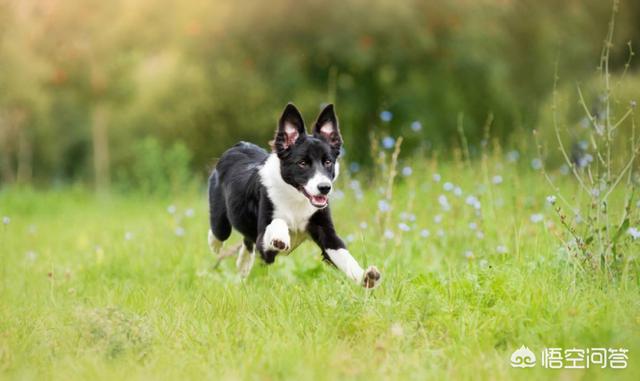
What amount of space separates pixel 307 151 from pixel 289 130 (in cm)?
23

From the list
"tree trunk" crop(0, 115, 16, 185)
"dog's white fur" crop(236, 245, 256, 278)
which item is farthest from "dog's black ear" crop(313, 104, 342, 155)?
"tree trunk" crop(0, 115, 16, 185)

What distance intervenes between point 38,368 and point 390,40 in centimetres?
1254

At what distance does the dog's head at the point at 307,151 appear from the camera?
16.0 ft

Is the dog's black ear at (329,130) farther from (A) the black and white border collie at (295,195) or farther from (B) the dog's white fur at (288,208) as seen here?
(B) the dog's white fur at (288,208)

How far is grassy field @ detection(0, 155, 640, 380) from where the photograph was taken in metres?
3.95

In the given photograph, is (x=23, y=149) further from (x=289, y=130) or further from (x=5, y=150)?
(x=289, y=130)

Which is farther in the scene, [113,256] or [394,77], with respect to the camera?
[394,77]

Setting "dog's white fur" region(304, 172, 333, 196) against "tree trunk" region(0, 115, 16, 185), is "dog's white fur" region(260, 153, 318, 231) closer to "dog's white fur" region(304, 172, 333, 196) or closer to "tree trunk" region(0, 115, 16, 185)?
"dog's white fur" region(304, 172, 333, 196)

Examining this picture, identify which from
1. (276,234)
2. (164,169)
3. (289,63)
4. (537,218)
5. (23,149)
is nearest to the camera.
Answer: (276,234)

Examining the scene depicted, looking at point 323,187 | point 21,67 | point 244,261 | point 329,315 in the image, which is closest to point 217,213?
point 244,261

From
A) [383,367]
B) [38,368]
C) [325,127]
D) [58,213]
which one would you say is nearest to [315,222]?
[325,127]

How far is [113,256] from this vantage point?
7.22m

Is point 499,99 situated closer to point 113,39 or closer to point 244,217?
point 113,39

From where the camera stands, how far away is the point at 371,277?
4492mm
